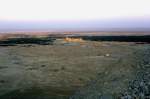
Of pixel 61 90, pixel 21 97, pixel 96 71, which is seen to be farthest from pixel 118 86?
pixel 96 71

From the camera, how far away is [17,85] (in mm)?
24703

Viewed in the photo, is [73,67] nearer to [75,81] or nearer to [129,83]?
[75,81]

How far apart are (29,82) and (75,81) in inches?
173

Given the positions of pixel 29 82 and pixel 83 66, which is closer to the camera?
pixel 29 82

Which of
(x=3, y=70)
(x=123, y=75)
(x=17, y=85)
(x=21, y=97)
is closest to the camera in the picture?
(x=21, y=97)

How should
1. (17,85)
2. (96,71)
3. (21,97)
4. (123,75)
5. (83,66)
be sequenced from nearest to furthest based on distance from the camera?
(21,97) < (123,75) < (17,85) < (96,71) < (83,66)

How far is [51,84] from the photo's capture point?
25.4 metres

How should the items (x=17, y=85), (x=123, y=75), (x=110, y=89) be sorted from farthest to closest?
(x=17, y=85)
(x=123, y=75)
(x=110, y=89)

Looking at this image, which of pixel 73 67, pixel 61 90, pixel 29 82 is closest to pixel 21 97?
pixel 61 90

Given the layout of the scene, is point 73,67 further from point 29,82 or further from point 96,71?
point 29,82

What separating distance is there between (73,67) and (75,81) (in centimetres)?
896

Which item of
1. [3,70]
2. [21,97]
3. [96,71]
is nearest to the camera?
[21,97]

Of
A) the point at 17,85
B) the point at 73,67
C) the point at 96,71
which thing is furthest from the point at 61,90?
the point at 73,67

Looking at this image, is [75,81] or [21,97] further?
[75,81]
